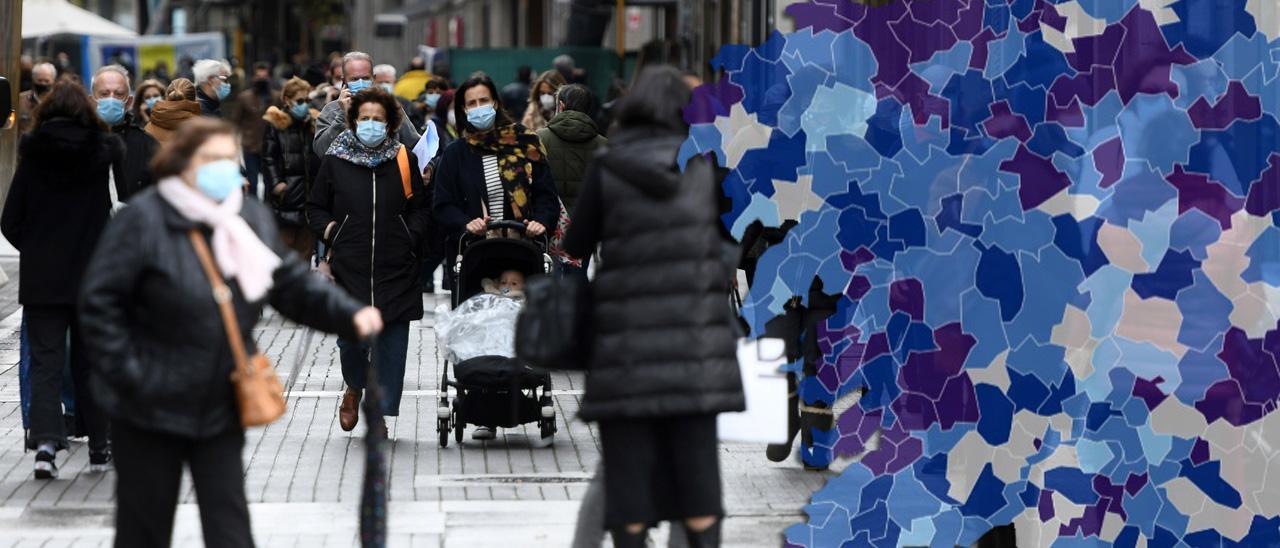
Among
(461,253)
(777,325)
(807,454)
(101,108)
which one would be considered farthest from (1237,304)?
(101,108)

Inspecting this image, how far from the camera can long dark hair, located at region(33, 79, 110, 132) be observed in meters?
9.18

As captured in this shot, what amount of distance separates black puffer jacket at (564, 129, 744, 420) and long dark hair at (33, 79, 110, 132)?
12.4ft

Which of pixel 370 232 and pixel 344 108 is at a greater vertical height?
pixel 344 108

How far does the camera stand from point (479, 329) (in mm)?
10023

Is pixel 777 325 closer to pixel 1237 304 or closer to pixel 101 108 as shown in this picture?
pixel 1237 304

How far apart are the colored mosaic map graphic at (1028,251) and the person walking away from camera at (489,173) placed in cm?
Answer: 358

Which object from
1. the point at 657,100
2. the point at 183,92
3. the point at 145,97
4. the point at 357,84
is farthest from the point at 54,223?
the point at 145,97

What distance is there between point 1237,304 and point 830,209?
1.26m

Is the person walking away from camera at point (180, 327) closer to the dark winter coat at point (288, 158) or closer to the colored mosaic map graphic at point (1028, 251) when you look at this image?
the colored mosaic map graphic at point (1028, 251)

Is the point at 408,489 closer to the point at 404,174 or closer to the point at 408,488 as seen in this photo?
the point at 408,488

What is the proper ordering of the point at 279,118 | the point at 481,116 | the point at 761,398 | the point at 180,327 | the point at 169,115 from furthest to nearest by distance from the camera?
the point at 279,118 < the point at 169,115 < the point at 481,116 < the point at 761,398 < the point at 180,327

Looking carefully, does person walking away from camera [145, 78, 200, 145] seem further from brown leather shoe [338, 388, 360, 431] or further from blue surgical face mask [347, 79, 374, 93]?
brown leather shoe [338, 388, 360, 431]

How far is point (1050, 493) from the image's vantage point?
6.92 meters

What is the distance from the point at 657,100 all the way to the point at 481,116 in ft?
14.7
